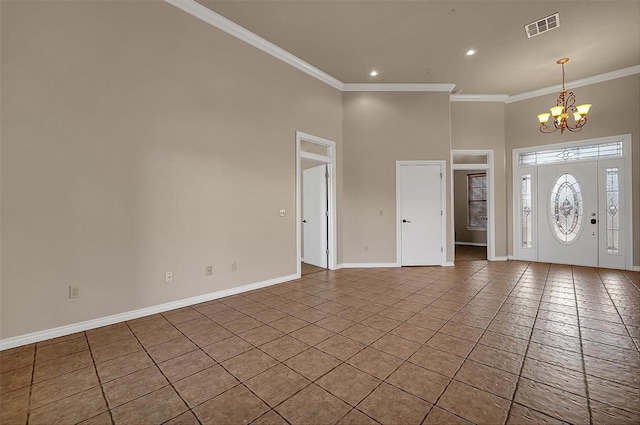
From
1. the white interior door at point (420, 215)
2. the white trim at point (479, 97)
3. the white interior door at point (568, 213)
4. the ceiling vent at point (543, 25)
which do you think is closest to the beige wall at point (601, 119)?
the white trim at point (479, 97)

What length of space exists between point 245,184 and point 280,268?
1429 mm

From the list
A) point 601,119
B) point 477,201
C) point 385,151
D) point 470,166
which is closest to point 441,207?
point 470,166

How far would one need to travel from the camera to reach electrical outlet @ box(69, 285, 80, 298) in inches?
100

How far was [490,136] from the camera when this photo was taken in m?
6.13

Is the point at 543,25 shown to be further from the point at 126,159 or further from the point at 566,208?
the point at 126,159

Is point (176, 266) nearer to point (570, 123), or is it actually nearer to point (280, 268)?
point (280, 268)

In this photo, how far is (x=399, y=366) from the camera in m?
2.00

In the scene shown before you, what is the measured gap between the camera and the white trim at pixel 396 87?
538 centimetres

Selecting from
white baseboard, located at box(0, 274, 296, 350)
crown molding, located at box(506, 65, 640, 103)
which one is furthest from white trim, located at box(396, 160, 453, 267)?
white baseboard, located at box(0, 274, 296, 350)

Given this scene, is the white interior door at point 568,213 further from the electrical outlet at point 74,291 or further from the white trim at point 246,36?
the electrical outlet at point 74,291

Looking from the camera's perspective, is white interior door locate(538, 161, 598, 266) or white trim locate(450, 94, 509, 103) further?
white trim locate(450, 94, 509, 103)

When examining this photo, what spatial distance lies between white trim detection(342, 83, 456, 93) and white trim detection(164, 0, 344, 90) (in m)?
0.46

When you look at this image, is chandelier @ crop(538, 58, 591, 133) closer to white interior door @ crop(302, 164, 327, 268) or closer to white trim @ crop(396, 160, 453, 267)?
white trim @ crop(396, 160, 453, 267)

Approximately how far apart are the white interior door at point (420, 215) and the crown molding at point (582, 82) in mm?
2686
